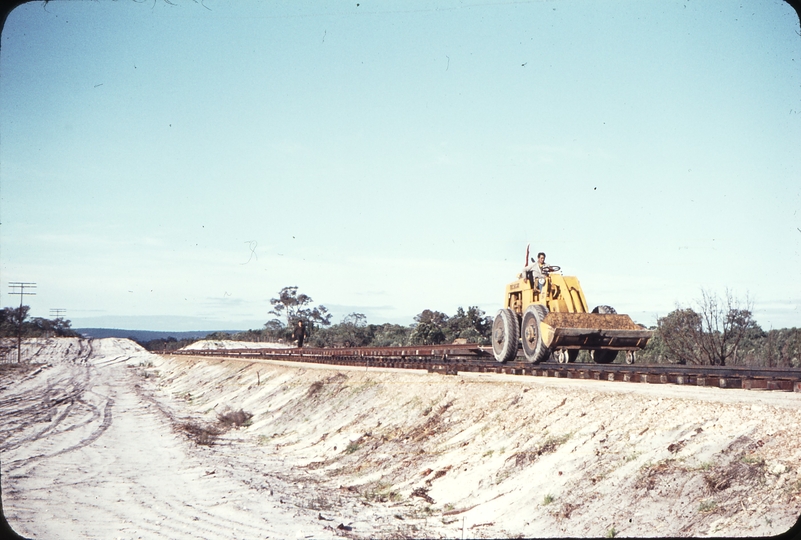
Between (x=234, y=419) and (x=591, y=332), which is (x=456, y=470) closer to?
(x=591, y=332)

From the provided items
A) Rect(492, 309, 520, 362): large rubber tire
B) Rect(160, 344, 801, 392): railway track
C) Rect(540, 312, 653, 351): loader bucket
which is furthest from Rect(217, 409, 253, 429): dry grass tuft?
Rect(540, 312, 653, 351): loader bucket

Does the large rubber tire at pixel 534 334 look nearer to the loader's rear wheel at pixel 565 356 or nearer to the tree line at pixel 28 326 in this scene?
the loader's rear wheel at pixel 565 356

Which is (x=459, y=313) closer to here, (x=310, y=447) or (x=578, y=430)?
(x=310, y=447)

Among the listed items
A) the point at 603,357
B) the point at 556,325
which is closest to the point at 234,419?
the point at 556,325

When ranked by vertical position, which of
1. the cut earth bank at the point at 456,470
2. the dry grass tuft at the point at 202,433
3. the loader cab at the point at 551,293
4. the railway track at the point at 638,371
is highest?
the loader cab at the point at 551,293

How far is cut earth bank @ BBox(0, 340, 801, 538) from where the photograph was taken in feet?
22.5

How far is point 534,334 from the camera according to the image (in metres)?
16.5

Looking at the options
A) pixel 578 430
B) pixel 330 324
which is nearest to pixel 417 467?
pixel 578 430

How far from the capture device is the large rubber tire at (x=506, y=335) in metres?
18.2

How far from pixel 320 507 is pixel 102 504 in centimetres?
407

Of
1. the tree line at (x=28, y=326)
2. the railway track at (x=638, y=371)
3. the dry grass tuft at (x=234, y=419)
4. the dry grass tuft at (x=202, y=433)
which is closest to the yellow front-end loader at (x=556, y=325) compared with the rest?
the railway track at (x=638, y=371)

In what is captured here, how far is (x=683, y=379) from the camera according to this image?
11.3 meters

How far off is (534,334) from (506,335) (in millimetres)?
1979

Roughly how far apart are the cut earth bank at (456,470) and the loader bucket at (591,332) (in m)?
1.46
